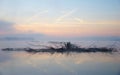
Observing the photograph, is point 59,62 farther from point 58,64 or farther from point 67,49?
point 67,49

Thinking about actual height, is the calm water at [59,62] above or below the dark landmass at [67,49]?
below

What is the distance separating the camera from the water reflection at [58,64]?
1.36 metres

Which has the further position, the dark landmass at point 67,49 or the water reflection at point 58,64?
the dark landmass at point 67,49

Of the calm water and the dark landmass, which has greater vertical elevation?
the dark landmass

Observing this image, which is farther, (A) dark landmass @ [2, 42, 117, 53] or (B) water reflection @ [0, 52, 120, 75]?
(A) dark landmass @ [2, 42, 117, 53]

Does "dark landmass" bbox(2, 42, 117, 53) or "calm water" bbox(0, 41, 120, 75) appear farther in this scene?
"dark landmass" bbox(2, 42, 117, 53)

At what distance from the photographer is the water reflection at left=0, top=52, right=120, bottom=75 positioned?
1.36 metres

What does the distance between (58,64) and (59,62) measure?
0.7 inches

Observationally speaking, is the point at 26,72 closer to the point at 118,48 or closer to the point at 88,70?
the point at 88,70

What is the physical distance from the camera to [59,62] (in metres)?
1.44

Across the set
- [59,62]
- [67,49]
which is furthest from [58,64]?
[67,49]

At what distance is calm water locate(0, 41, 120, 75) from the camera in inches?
53.8

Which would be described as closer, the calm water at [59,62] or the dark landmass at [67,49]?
the calm water at [59,62]

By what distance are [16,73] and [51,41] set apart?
0.35 m
